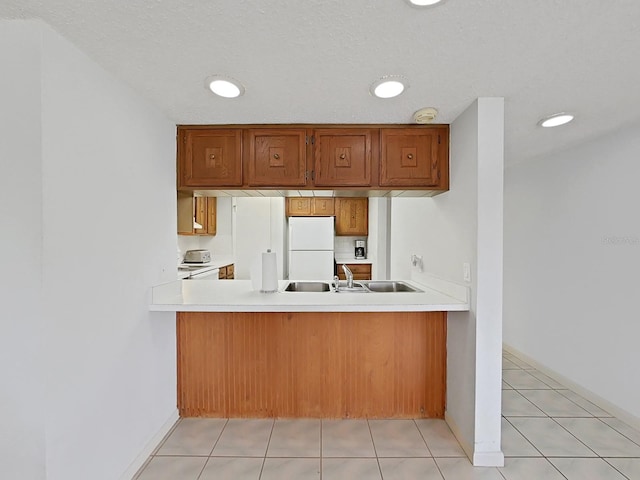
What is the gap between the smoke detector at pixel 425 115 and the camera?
6.71 feet

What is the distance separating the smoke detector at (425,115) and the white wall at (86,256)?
1609 millimetres

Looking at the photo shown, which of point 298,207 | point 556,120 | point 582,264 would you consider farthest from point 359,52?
point 298,207

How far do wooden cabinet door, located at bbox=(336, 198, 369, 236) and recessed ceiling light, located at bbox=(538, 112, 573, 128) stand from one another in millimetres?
3538

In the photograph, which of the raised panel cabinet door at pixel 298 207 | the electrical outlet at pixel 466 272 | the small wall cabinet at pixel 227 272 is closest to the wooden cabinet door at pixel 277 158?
the electrical outlet at pixel 466 272

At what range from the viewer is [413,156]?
2301mm

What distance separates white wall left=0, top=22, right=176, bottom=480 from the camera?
1.25m

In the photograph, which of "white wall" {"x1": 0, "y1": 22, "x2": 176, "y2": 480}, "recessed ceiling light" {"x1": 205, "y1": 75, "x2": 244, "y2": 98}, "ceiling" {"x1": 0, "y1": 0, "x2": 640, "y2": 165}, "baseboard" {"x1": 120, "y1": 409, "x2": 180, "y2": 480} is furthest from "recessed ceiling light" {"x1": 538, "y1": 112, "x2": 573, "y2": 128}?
"baseboard" {"x1": 120, "y1": 409, "x2": 180, "y2": 480}

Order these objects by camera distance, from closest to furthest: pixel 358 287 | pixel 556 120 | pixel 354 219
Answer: pixel 556 120 < pixel 358 287 < pixel 354 219

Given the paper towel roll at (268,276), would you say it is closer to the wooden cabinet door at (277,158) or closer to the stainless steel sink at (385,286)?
the wooden cabinet door at (277,158)

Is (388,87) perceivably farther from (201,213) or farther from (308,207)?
(308,207)

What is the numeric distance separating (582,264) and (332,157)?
2.22 m

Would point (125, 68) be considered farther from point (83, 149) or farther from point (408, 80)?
point (408, 80)

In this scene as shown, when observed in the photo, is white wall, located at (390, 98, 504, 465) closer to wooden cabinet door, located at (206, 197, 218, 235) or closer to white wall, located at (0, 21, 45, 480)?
white wall, located at (0, 21, 45, 480)

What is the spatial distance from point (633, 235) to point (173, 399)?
3.37 m
